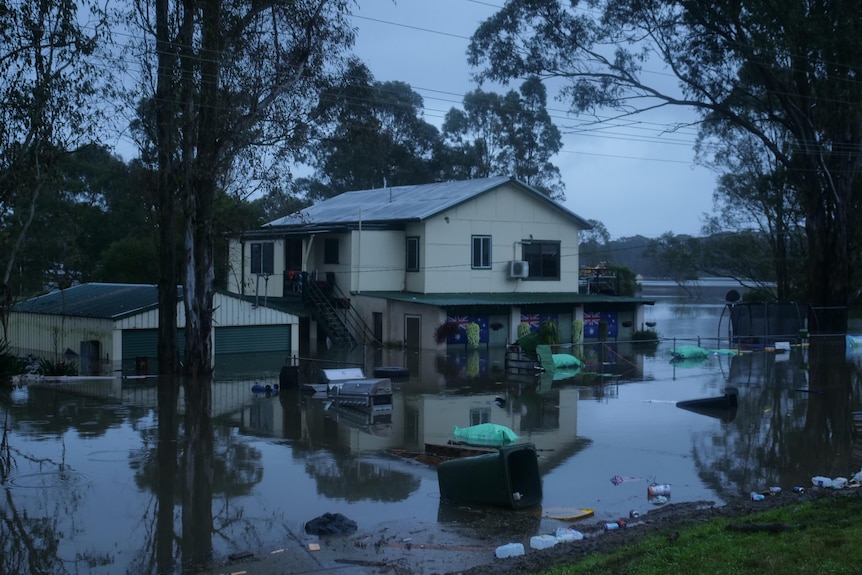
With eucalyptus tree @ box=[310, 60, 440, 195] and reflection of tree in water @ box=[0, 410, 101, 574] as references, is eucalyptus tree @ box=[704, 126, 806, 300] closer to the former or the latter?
eucalyptus tree @ box=[310, 60, 440, 195]

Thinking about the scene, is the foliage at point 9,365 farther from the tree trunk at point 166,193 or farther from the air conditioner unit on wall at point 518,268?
the air conditioner unit on wall at point 518,268

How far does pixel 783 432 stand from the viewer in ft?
64.4

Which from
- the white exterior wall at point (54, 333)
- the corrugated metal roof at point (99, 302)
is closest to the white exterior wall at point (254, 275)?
the corrugated metal roof at point (99, 302)

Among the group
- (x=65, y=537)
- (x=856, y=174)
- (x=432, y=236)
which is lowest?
(x=65, y=537)

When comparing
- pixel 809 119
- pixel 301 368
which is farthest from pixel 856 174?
pixel 301 368

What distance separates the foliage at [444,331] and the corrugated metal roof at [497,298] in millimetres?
903

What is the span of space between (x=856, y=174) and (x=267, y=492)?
38.7 meters

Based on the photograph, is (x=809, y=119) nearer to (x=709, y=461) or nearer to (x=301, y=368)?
(x=301, y=368)

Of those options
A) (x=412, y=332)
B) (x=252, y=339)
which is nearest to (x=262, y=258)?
(x=412, y=332)

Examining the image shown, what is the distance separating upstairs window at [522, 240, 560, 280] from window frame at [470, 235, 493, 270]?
85.7 inches

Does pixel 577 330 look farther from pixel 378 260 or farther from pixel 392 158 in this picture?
pixel 392 158

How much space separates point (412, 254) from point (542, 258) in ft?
22.6

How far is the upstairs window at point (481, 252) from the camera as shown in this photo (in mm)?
43406

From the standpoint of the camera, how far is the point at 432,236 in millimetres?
42000
